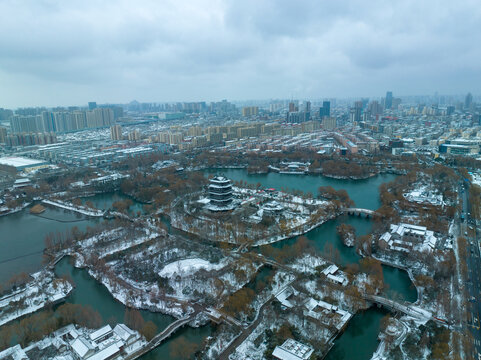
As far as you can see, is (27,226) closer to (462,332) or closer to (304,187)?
(304,187)

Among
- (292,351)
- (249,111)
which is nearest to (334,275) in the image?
(292,351)

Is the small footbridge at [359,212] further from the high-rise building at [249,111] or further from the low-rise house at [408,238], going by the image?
the high-rise building at [249,111]

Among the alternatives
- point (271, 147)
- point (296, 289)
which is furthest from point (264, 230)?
point (271, 147)

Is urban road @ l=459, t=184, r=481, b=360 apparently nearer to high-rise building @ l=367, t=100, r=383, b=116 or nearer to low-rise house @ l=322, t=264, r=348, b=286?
low-rise house @ l=322, t=264, r=348, b=286

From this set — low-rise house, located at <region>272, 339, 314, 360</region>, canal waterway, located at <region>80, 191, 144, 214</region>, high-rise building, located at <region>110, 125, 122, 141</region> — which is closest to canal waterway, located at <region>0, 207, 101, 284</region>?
canal waterway, located at <region>80, 191, 144, 214</region>

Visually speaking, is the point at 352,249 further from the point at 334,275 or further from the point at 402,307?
the point at 402,307

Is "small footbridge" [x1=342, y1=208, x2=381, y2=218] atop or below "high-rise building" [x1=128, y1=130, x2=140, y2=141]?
below
